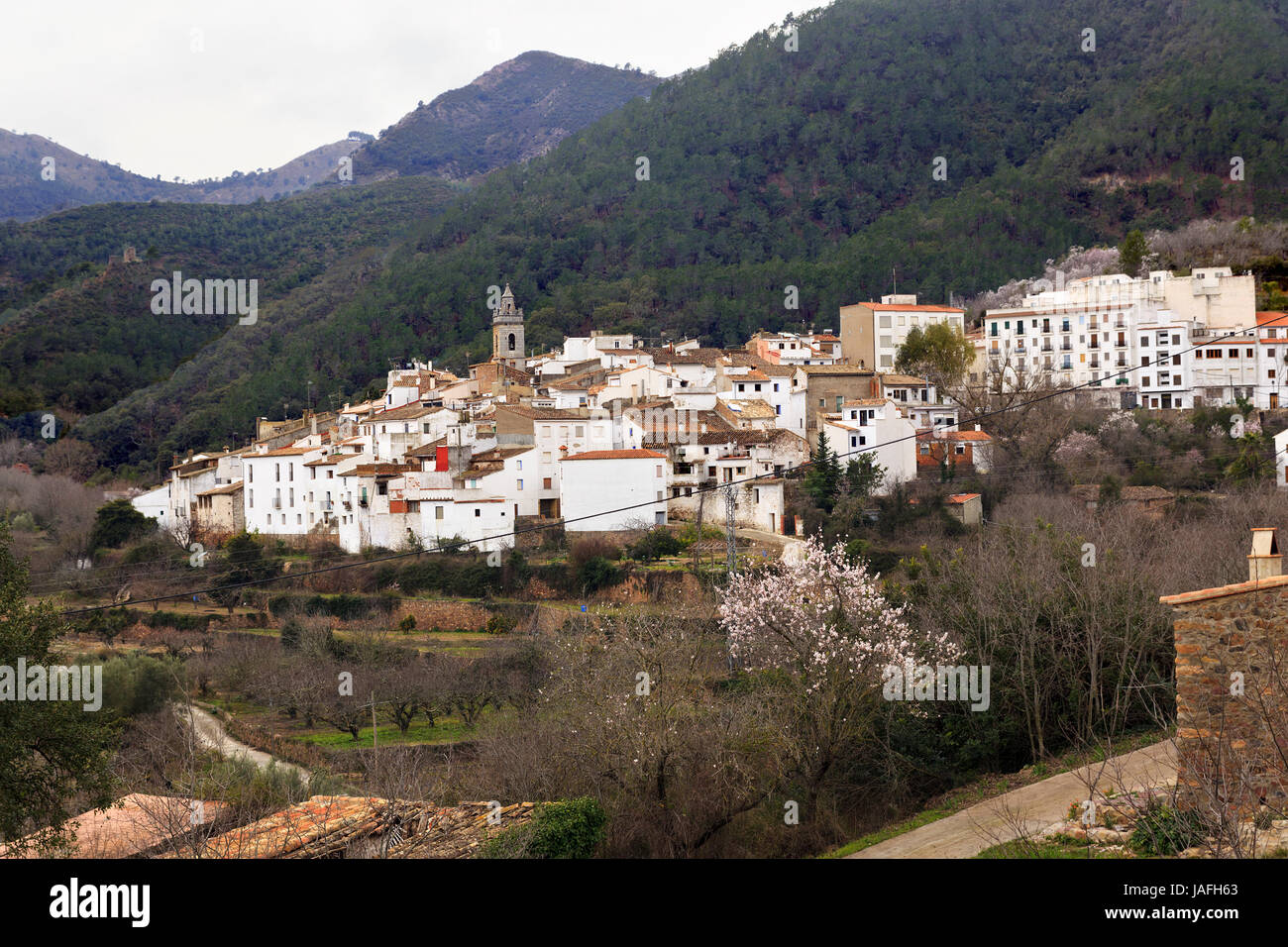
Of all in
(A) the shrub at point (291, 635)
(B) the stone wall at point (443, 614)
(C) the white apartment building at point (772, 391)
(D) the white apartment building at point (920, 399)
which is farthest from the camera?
(C) the white apartment building at point (772, 391)

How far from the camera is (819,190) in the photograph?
94000 millimetres

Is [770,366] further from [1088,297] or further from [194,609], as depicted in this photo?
[194,609]

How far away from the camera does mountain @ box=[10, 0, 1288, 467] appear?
68438 mm

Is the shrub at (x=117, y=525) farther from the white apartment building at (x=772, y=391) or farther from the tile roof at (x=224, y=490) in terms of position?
the white apartment building at (x=772, y=391)

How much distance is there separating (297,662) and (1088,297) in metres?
33.0

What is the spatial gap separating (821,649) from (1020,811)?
17.4ft

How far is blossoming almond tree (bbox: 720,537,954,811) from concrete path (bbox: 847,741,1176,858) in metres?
2.25

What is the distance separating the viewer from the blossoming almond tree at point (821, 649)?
16.6 metres

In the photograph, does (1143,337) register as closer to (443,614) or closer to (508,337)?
(443,614)

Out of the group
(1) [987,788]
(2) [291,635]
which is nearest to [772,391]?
(2) [291,635]

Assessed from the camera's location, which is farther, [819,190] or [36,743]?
[819,190]

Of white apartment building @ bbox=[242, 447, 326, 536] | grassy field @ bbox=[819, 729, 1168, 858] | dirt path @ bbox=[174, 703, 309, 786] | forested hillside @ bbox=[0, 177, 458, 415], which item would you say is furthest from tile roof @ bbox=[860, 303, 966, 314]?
forested hillside @ bbox=[0, 177, 458, 415]

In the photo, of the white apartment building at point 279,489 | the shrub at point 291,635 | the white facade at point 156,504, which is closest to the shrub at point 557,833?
the shrub at point 291,635

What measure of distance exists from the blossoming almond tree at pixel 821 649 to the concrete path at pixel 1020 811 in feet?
7.38
